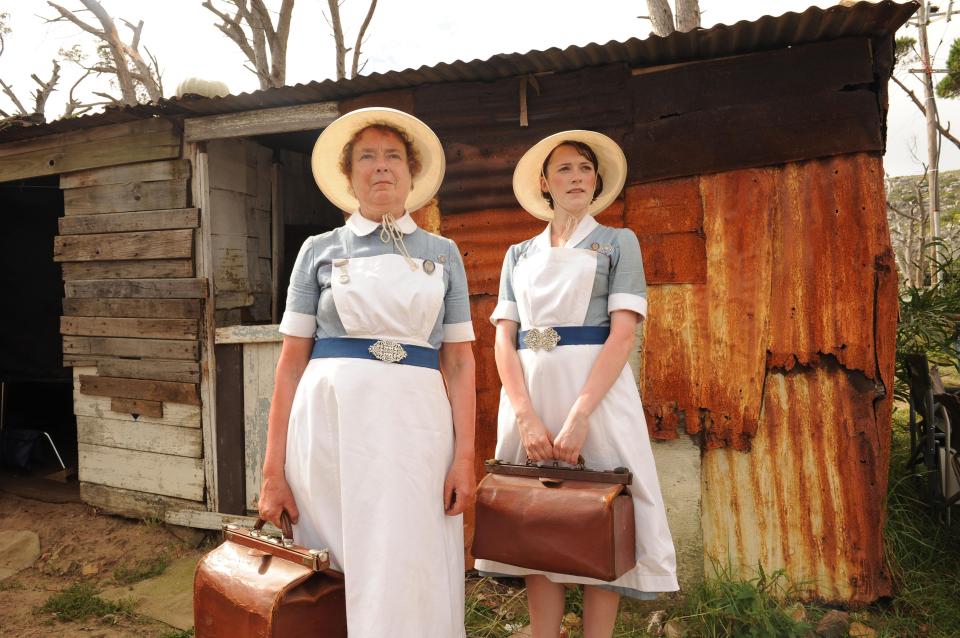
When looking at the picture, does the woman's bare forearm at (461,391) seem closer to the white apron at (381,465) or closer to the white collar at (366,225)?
the white apron at (381,465)

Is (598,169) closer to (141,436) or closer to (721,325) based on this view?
(721,325)

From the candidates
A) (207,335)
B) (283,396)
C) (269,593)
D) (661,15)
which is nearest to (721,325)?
(283,396)

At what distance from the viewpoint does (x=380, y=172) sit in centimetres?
195

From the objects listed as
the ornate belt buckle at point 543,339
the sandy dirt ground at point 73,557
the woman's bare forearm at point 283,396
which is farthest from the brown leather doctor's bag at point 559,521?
the sandy dirt ground at point 73,557

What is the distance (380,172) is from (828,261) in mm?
2463

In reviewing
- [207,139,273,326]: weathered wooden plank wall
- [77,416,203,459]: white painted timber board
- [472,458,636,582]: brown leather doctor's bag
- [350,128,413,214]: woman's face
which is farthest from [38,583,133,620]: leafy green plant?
[350,128,413,214]: woman's face

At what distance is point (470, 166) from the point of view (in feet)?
12.4

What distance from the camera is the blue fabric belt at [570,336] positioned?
7.21 feet

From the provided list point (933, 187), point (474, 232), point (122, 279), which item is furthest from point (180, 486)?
point (933, 187)

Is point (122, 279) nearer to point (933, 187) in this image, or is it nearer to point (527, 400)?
point (527, 400)

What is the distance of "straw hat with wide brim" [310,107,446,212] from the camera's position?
1.99 meters

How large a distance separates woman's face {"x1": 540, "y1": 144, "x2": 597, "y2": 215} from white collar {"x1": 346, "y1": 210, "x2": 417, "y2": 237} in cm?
66

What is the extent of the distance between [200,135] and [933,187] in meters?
15.0

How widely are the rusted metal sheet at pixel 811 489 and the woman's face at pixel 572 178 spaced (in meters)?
1.70
